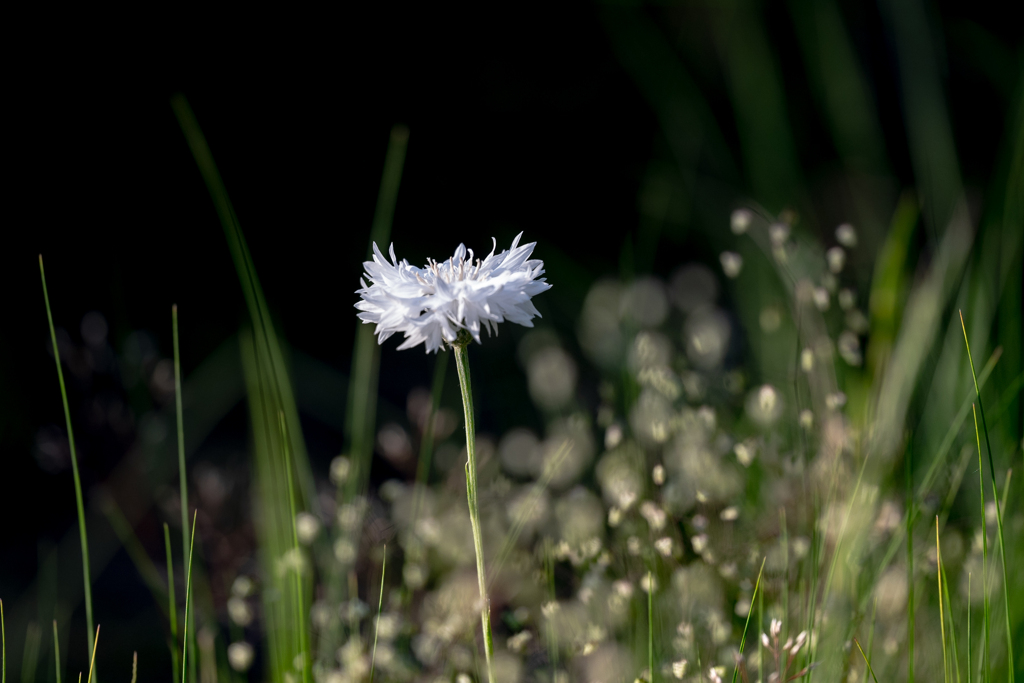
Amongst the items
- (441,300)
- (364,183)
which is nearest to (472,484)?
(441,300)

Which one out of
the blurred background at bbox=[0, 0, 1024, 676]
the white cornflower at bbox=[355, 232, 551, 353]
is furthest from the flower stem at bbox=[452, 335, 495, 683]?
the blurred background at bbox=[0, 0, 1024, 676]

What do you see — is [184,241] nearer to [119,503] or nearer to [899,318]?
[119,503]

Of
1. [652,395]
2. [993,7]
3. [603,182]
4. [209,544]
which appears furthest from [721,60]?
[209,544]

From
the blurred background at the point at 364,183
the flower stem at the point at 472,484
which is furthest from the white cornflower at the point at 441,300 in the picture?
the blurred background at the point at 364,183

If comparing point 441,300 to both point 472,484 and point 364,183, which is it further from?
point 364,183

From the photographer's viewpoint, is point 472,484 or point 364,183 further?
point 364,183

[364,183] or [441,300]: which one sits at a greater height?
[364,183]
